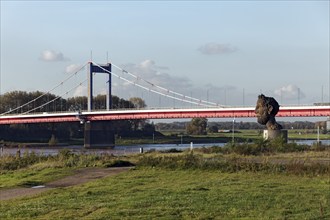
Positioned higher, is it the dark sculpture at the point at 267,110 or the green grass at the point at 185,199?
the dark sculpture at the point at 267,110

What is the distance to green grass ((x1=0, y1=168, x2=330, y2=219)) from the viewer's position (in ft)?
35.3

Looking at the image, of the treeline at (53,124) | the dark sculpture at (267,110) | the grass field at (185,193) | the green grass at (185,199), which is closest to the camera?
the green grass at (185,199)

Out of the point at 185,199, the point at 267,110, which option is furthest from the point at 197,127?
the point at 185,199

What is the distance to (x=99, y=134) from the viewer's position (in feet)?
232

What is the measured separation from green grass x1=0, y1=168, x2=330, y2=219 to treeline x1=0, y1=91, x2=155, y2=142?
6326 centimetres

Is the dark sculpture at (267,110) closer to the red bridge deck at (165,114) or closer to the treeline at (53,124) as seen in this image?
the red bridge deck at (165,114)

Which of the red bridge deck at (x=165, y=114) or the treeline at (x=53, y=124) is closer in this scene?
the red bridge deck at (x=165, y=114)

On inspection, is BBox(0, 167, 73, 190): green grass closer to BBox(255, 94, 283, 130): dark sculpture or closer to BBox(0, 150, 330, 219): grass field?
BBox(0, 150, 330, 219): grass field

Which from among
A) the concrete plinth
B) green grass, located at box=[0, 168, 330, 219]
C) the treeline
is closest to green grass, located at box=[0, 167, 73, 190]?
green grass, located at box=[0, 168, 330, 219]

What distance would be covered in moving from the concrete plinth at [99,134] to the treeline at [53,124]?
858 centimetres

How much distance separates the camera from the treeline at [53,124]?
86.1 m

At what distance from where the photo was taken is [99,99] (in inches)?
3949

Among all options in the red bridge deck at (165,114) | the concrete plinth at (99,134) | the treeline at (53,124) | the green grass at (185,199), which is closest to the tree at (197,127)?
the treeline at (53,124)

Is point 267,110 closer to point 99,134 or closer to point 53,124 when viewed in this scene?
point 99,134
